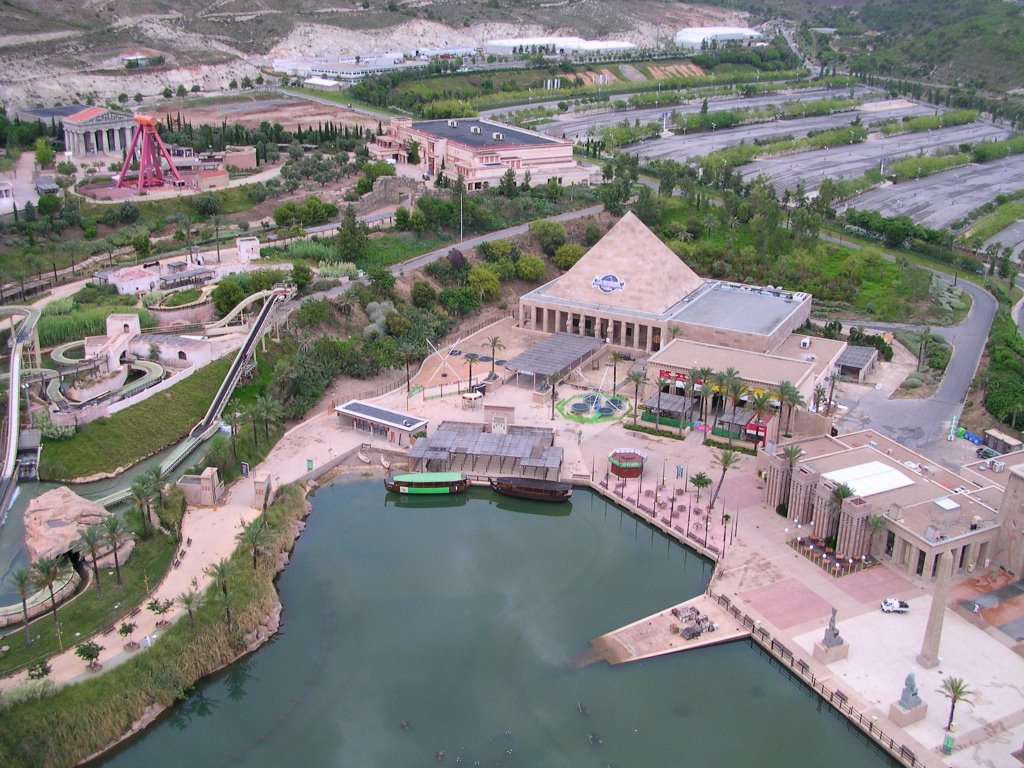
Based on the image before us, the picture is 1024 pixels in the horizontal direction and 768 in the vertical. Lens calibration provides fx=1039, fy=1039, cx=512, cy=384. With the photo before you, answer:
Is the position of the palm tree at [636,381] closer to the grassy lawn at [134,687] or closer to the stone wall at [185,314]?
the grassy lawn at [134,687]

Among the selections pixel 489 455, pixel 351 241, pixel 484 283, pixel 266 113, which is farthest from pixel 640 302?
pixel 266 113

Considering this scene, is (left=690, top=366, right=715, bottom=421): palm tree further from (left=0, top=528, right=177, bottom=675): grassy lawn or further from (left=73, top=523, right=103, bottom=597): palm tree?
(left=73, top=523, right=103, bottom=597): palm tree

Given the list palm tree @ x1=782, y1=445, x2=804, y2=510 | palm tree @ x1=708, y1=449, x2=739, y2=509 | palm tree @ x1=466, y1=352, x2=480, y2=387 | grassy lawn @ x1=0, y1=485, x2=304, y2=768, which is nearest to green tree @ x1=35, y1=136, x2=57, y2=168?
palm tree @ x1=466, y1=352, x2=480, y2=387

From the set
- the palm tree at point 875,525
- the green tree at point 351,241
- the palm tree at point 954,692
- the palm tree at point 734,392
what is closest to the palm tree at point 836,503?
the palm tree at point 875,525

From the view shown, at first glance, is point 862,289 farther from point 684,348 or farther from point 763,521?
point 763,521

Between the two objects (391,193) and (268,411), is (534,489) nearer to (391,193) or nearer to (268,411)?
(268,411)

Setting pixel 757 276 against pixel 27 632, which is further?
pixel 757 276

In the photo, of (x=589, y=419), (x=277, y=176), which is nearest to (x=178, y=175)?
(x=277, y=176)
